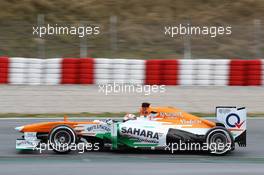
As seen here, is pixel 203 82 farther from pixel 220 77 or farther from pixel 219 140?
pixel 219 140

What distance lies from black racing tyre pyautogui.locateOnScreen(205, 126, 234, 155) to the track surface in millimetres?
123

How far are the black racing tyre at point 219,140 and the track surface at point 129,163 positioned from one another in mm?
123

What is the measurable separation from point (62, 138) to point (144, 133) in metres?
1.25

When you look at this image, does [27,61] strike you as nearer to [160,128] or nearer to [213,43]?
[213,43]

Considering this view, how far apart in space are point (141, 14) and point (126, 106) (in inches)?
295

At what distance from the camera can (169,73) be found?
58.4 ft

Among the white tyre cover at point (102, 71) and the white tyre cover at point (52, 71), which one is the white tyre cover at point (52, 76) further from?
the white tyre cover at point (102, 71)

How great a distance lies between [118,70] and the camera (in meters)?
17.8

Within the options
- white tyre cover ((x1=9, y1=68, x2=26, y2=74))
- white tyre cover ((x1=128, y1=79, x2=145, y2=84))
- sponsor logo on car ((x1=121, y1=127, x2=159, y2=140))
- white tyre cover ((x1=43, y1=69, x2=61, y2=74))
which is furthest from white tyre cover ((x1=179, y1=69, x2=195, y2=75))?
sponsor logo on car ((x1=121, y1=127, x2=159, y2=140))

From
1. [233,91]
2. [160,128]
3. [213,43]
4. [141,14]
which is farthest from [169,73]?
[160,128]

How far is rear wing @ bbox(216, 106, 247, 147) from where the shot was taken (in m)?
9.79

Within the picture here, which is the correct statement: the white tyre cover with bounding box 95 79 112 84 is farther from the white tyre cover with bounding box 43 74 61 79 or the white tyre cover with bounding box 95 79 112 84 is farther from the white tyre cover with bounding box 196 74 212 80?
the white tyre cover with bounding box 196 74 212 80

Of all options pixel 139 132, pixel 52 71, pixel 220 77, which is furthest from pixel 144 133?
pixel 220 77

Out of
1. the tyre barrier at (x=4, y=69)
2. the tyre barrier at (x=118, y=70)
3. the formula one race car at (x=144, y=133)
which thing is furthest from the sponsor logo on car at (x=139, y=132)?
the tyre barrier at (x=4, y=69)
